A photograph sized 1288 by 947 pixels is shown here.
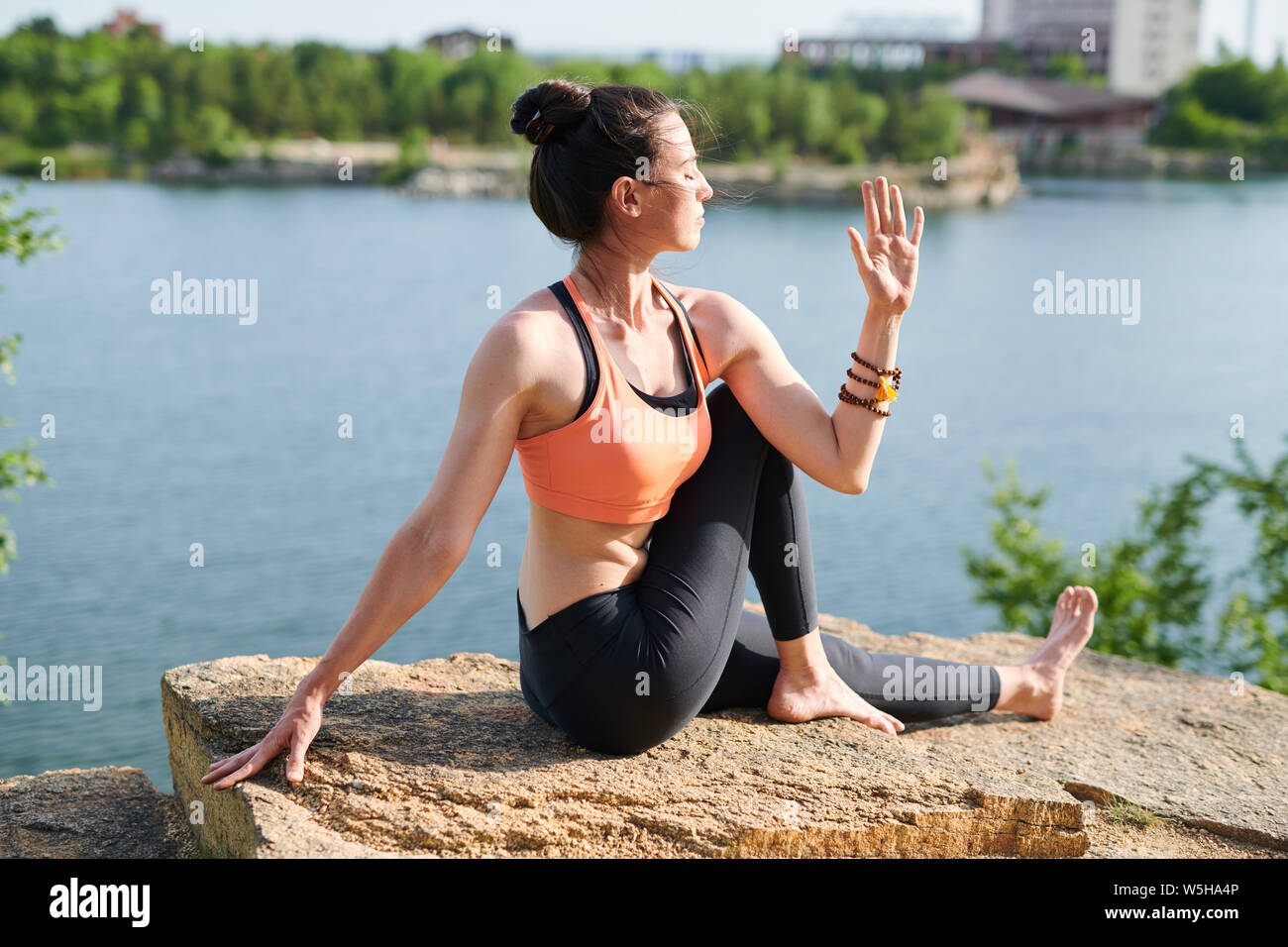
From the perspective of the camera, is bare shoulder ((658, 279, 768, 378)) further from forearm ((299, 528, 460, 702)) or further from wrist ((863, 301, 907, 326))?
forearm ((299, 528, 460, 702))

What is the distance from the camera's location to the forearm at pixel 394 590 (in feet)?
6.50

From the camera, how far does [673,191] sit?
2.16 metres

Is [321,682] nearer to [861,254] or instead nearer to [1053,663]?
[861,254]

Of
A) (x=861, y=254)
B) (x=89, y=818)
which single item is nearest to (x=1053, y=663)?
(x=861, y=254)

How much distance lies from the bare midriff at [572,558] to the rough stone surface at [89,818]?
877 millimetres

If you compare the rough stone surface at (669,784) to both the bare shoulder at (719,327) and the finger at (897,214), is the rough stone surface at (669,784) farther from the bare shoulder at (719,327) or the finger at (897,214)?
the finger at (897,214)

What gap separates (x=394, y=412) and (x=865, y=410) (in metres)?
10.5

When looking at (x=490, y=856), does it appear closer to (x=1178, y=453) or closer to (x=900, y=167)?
(x=1178, y=453)

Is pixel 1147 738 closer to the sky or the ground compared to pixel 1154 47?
closer to the ground

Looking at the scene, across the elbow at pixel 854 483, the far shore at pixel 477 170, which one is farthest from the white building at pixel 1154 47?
the elbow at pixel 854 483

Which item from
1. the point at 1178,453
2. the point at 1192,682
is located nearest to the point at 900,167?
the point at 1178,453

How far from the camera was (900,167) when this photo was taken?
43.9 m

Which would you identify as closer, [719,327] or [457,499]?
[457,499]

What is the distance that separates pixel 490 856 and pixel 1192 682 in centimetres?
229
